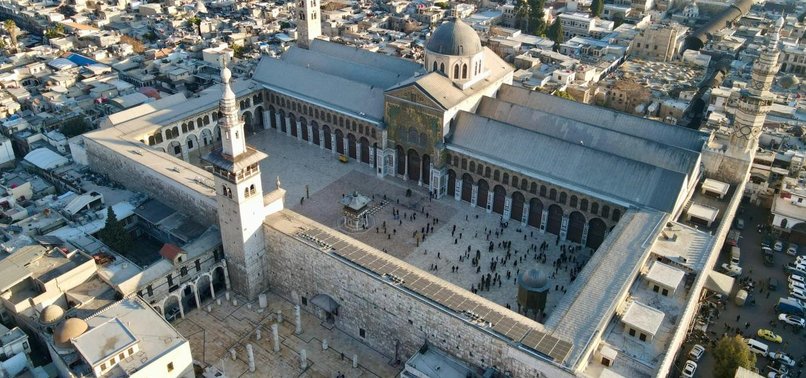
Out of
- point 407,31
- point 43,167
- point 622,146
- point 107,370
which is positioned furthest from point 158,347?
point 407,31

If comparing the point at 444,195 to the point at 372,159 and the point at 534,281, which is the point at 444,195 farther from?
the point at 534,281

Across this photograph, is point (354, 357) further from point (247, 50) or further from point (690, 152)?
point (247, 50)

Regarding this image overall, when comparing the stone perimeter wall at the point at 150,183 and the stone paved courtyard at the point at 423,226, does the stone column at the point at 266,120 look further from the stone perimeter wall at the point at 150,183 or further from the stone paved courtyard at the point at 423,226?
the stone perimeter wall at the point at 150,183

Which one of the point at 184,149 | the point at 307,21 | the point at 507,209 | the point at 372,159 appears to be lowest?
the point at 507,209

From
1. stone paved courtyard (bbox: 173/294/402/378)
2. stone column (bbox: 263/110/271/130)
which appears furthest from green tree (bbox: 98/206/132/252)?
stone column (bbox: 263/110/271/130)

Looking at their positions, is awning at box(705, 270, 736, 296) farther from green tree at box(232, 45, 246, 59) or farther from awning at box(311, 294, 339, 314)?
green tree at box(232, 45, 246, 59)

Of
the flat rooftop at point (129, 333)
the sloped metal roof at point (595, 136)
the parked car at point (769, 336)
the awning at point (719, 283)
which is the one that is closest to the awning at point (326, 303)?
the flat rooftop at point (129, 333)

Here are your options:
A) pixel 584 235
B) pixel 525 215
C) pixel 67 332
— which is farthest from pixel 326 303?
pixel 584 235
